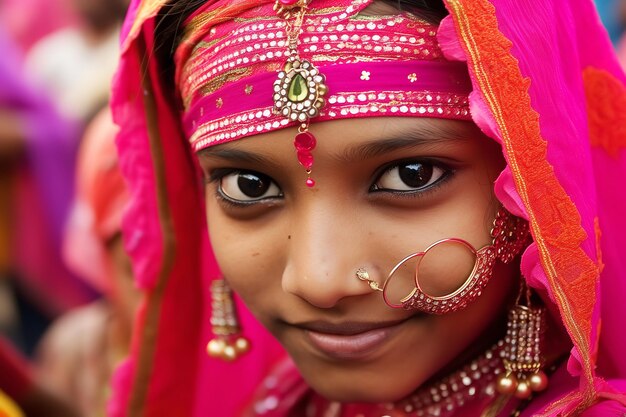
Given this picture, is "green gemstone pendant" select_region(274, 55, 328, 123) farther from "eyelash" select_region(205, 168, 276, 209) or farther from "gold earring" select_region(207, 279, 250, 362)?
"gold earring" select_region(207, 279, 250, 362)

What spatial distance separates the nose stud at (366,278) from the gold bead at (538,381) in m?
0.31

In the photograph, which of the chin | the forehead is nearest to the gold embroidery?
the forehead

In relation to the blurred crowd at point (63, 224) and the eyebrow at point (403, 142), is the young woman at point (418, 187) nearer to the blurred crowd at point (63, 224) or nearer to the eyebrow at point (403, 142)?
the eyebrow at point (403, 142)

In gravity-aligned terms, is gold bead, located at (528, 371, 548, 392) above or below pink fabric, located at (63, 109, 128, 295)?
above

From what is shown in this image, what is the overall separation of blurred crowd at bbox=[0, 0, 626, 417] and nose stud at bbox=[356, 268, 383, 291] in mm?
832

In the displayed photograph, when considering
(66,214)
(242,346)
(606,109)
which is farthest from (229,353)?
(66,214)

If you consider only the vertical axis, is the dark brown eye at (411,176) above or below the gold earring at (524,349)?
above

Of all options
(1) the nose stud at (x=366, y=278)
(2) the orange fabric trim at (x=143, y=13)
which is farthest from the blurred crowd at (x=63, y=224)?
(1) the nose stud at (x=366, y=278)

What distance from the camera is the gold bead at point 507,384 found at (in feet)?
4.58

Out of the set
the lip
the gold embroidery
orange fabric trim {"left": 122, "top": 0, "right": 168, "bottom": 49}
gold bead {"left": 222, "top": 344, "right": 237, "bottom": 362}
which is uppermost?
orange fabric trim {"left": 122, "top": 0, "right": 168, "bottom": 49}

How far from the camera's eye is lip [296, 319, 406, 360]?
1353mm

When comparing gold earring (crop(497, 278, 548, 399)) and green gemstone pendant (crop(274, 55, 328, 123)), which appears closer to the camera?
green gemstone pendant (crop(274, 55, 328, 123))

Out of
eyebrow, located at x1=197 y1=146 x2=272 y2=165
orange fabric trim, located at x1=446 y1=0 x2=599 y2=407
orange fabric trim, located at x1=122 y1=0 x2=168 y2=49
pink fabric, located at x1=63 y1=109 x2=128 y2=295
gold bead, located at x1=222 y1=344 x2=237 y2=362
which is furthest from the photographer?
pink fabric, located at x1=63 y1=109 x2=128 y2=295

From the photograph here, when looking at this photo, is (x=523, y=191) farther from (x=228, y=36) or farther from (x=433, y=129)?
(x=228, y=36)
